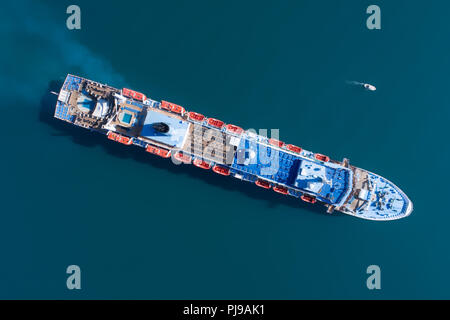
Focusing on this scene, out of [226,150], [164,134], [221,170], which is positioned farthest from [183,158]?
[226,150]

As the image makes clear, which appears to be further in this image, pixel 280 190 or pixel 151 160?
pixel 151 160

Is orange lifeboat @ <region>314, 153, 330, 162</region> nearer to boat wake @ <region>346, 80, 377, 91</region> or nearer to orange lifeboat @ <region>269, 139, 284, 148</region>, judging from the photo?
orange lifeboat @ <region>269, 139, 284, 148</region>

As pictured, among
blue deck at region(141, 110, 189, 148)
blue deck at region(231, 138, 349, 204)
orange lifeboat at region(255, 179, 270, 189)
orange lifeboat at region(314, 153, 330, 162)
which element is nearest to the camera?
blue deck at region(141, 110, 189, 148)

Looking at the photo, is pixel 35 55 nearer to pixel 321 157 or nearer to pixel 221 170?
pixel 221 170

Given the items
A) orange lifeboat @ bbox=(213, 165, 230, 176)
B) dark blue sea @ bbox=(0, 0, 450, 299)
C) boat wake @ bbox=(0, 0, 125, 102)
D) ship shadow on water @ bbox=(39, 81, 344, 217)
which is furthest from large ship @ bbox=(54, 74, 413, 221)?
boat wake @ bbox=(0, 0, 125, 102)

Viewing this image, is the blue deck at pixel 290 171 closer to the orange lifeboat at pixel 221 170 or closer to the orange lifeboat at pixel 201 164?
the orange lifeboat at pixel 221 170

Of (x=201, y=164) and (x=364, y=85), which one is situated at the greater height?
(x=364, y=85)
